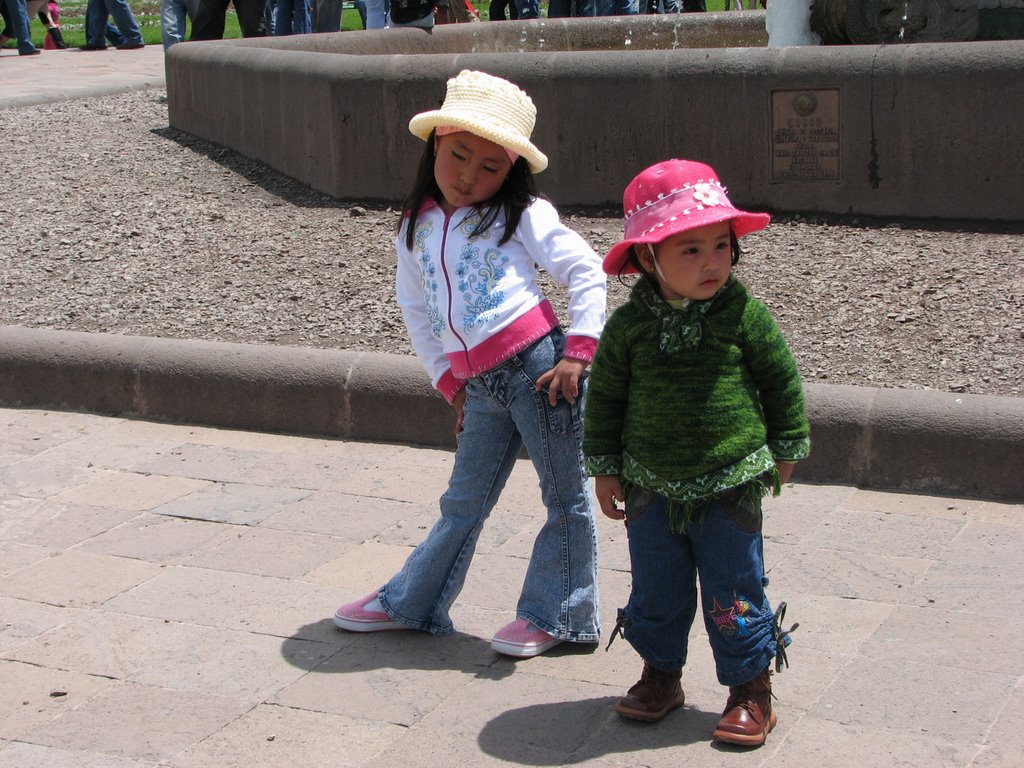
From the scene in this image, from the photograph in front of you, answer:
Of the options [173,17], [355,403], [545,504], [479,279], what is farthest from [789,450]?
[173,17]

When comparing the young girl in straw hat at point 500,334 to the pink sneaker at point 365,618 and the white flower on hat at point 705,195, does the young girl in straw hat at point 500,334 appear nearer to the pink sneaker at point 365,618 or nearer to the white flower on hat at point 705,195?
the pink sneaker at point 365,618

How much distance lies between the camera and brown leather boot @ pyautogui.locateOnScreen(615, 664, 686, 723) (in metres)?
3.38

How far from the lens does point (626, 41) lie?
1302 centimetres

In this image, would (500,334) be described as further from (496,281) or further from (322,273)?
(322,273)

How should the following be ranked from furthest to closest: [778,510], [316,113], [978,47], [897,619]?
1. [316,113]
2. [978,47]
3. [778,510]
4. [897,619]

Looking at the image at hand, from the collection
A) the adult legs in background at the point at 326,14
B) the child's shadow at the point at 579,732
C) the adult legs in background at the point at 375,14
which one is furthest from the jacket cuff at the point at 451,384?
the adult legs in background at the point at 375,14

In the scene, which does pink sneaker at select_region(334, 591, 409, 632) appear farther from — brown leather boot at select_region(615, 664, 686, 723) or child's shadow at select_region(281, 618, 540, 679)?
brown leather boot at select_region(615, 664, 686, 723)

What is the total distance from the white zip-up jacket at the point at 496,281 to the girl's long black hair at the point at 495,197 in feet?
0.07

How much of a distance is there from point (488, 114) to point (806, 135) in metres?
4.24

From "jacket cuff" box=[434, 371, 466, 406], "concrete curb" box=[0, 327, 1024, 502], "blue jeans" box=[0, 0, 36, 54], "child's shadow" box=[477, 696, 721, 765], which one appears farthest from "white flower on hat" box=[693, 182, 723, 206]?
"blue jeans" box=[0, 0, 36, 54]

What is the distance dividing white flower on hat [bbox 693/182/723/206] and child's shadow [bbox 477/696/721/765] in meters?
1.21

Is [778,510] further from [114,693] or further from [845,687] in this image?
[114,693]

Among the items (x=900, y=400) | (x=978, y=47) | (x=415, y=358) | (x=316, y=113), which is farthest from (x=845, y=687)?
(x=316, y=113)

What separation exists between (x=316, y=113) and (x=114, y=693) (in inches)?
217
